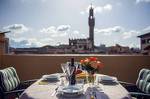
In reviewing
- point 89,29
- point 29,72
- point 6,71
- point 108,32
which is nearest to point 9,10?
point 29,72

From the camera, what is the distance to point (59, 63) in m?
4.65

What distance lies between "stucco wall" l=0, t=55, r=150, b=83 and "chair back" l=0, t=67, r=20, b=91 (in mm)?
1622

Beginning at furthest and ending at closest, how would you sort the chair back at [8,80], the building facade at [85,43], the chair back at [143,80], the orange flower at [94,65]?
the building facade at [85,43] → the chair back at [143,80] → the chair back at [8,80] → the orange flower at [94,65]

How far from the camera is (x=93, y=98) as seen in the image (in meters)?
1.83

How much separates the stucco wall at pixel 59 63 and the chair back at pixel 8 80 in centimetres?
162

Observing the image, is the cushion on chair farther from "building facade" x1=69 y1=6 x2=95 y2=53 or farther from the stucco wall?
"building facade" x1=69 y1=6 x2=95 y2=53

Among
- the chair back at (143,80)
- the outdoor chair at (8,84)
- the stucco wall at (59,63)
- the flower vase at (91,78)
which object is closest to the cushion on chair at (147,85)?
the chair back at (143,80)

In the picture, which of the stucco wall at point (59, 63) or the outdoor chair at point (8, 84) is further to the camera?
the stucco wall at point (59, 63)

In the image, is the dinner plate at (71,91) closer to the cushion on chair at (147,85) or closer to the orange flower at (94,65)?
the orange flower at (94,65)

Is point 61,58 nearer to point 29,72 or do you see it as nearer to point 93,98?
point 29,72

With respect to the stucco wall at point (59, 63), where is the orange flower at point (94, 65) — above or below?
above

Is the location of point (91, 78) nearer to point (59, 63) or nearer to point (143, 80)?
point (143, 80)

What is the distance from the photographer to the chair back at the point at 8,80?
258 cm

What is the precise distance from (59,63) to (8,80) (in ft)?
6.31
